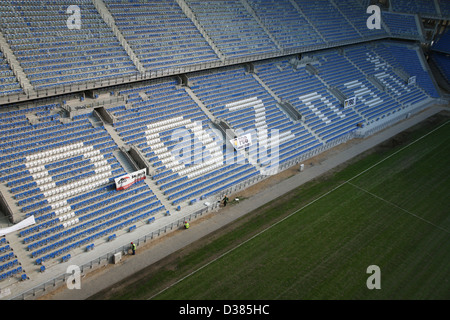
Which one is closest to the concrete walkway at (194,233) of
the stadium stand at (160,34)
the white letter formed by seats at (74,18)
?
the stadium stand at (160,34)

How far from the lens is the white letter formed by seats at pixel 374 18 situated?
70938 millimetres

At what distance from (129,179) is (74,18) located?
18048mm

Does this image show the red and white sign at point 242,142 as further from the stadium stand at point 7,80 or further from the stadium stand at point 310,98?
the stadium stand at point 7,80

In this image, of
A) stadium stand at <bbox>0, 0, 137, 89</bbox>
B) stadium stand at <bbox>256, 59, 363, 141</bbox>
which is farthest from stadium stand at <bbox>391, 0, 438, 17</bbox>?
stadium stand at <bbox>0, 0, 137, 89</bbox>

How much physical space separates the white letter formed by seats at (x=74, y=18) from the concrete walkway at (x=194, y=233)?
2270 cm

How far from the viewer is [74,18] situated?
125 feet

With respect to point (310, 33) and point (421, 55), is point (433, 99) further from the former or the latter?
point (310, 33)

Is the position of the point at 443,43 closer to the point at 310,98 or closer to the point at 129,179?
the point at 310,98

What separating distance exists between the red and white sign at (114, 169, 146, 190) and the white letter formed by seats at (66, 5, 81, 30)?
16401 millimetres

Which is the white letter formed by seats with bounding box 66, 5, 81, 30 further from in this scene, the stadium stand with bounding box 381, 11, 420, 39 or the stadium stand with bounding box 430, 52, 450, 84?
the stadium stand with bounding box 430, 52, 450, 84

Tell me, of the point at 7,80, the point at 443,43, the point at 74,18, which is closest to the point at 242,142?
the point at 74,18

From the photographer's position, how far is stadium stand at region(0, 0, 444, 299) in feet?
94.2

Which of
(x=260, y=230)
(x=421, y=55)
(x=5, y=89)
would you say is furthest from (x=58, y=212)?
(x=421, y=55)

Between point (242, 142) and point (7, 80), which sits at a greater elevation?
point (7, 80)
